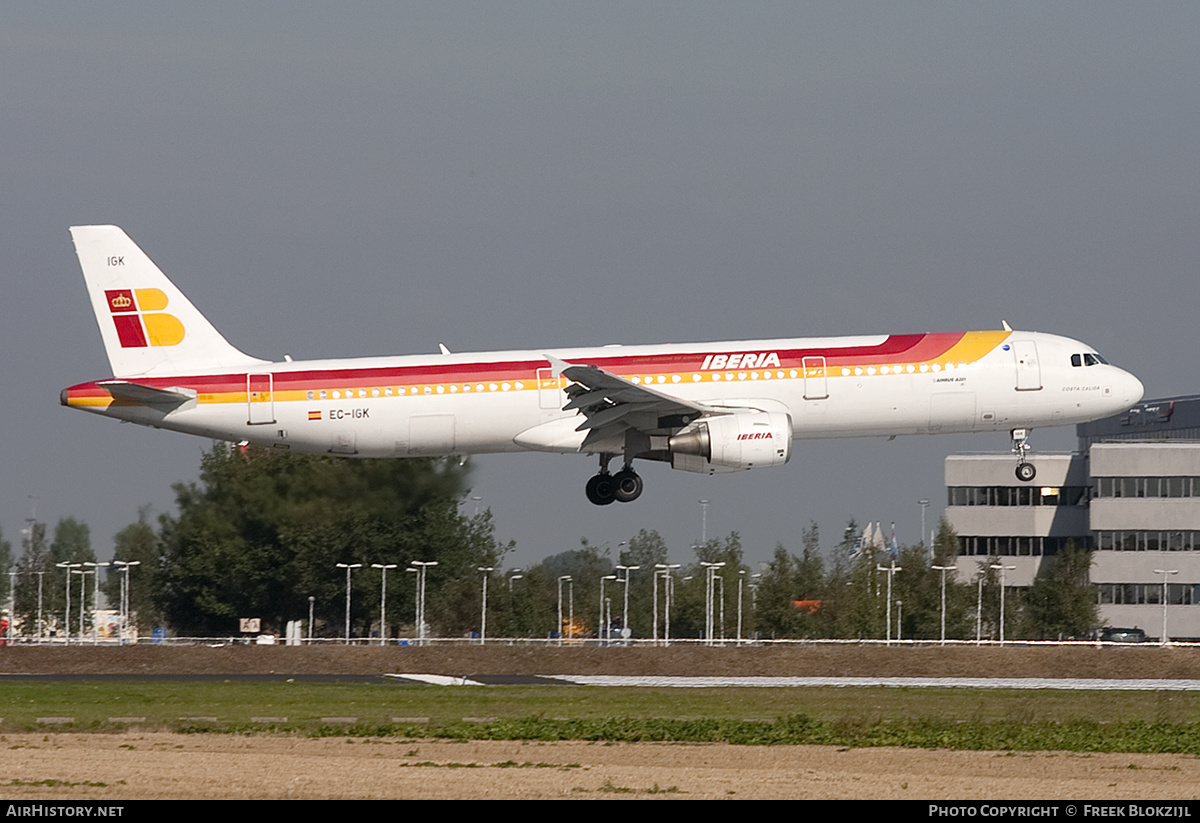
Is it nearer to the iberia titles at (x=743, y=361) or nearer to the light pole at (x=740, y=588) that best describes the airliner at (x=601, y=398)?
the iberia titles at (x=743, y=361)

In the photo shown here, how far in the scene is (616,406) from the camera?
39344mm

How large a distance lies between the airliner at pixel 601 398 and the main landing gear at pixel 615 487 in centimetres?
82

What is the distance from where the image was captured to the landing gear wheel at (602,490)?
4153cm

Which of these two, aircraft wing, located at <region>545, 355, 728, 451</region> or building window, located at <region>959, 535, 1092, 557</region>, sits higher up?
aircraft wing, located at <region>545, 355, 728, 451</region>

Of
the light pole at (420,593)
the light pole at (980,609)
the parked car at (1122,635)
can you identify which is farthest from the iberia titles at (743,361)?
the parked car at (1122,635)

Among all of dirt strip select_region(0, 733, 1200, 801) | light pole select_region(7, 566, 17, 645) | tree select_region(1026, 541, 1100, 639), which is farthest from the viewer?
light pole select_region(7, 566, 17, 645)

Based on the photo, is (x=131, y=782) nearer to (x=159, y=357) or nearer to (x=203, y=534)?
(x=159, y=357)

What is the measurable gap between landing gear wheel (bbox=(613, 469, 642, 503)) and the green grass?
4.94 m

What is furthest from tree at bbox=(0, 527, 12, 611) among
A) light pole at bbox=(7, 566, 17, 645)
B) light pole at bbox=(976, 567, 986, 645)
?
light pole at bbox=(976, 567, 986, 645)

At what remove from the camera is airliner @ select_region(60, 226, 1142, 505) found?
39656 mm

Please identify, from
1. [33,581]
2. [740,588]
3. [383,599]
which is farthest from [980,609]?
[33,581]

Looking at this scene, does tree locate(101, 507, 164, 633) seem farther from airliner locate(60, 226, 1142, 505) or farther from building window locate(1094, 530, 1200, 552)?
building window locate(1094, 530, 1200, 552)

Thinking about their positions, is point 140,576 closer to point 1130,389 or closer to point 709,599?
point 709,599

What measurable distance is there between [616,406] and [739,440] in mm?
3089
